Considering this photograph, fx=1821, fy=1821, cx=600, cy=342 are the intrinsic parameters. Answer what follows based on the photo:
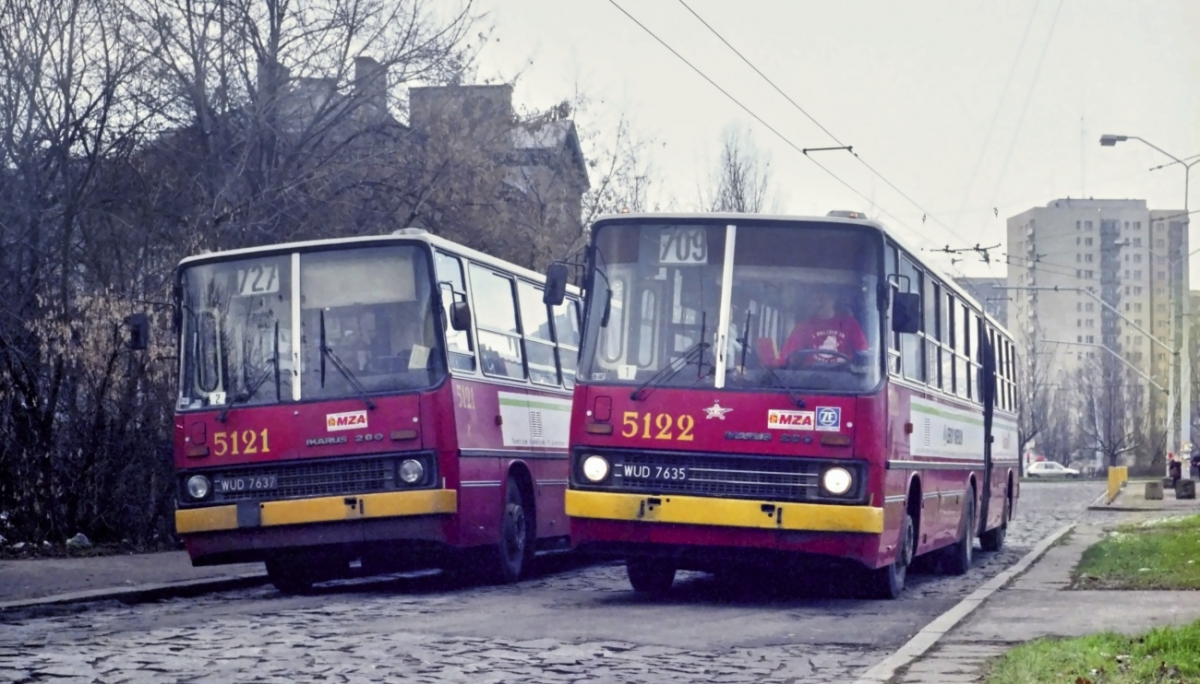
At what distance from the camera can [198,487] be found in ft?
48.5

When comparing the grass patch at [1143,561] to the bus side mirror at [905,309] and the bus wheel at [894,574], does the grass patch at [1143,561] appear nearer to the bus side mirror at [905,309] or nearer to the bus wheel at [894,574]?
the bus wheel at [894,574]

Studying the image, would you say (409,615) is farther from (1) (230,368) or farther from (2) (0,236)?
(2) (0,236)

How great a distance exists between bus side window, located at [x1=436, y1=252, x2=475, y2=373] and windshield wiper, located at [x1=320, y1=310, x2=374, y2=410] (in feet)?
2.51

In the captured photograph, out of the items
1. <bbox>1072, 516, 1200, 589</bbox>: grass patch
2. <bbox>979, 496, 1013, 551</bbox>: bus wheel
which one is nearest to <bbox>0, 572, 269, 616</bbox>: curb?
<bbox>1072, 516, 1200, 589</bbox>: grass patch

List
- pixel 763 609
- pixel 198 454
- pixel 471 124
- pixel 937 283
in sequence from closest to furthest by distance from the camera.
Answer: pixel 763 609 → pixel 198 454 → pixel 937 283 → pixel 471 124

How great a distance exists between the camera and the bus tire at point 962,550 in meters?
19.0

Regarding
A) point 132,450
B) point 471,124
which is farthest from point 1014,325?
point 132,450

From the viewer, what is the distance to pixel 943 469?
17.3 m

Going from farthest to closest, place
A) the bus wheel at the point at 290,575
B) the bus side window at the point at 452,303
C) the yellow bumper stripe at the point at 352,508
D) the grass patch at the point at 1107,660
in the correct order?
1. the bus wheel at the point at 290,575
2. the bus side window at the point at 452,303
3. the yellow bumper stripe at the point at 352,508
4. the grass patch at the point at 1107,660

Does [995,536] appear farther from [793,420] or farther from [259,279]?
[259,279]

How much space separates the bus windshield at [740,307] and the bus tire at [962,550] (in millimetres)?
5776

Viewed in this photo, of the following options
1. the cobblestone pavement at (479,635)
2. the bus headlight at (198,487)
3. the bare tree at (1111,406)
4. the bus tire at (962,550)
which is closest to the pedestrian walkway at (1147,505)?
the bus tire at (962,550)

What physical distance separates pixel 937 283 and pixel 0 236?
10.3 metres

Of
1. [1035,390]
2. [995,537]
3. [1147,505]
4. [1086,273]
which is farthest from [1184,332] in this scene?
[1086,273]
